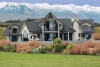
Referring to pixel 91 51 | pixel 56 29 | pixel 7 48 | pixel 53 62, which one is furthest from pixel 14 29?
pixel 53 62

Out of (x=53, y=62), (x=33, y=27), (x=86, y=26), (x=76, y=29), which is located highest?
(x=86, y=26)

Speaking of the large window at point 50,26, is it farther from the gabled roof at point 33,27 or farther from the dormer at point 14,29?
the dormer at point 14,29

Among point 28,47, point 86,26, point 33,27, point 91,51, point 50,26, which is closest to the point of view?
point 91,51

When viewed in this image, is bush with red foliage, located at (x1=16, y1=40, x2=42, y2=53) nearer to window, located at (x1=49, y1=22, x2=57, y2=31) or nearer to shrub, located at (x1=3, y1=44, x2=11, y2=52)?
shrub, located at (x1=3, y1=44, x2=11, y2=52)

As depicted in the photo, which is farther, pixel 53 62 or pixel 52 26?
pixel 52 26

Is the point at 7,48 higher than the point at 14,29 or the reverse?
the reverse

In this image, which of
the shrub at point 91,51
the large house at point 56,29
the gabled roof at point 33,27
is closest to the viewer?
the shrub at point 91,51

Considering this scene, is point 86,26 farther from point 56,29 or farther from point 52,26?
point 52,26

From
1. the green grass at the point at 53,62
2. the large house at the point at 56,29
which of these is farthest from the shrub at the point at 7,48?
the large house at the point at 56,29

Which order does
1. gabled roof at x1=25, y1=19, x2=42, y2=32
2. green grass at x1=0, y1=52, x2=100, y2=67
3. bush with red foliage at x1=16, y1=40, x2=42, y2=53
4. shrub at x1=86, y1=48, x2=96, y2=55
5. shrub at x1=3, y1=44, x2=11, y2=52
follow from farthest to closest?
gabled roof at x1=25, y1=19, x2=42, y2=32
shrub at x1=3, y1=44, x2=11, y2=52
bush with red foliage at x1=16, y1=40, x2=42, y2=53
shrub at x1=86, y1=48, x2=96, y2=55
green grass at x1=0, y1=52, x2=100, y2=67

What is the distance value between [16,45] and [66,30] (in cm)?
2169

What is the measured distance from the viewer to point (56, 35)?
226 feet

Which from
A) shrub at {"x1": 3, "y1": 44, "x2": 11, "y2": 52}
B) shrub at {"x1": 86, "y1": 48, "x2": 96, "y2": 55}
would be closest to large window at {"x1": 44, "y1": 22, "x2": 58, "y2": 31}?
shrub at {"x1": 3, "y1": 44, "x2": 11, "y2": 52}

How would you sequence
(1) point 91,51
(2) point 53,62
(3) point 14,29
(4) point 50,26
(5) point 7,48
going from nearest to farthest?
(2) point 53,62
(1) point 91,51
(5) point 7,48
(4) point 50,26
(3) point 14,29
